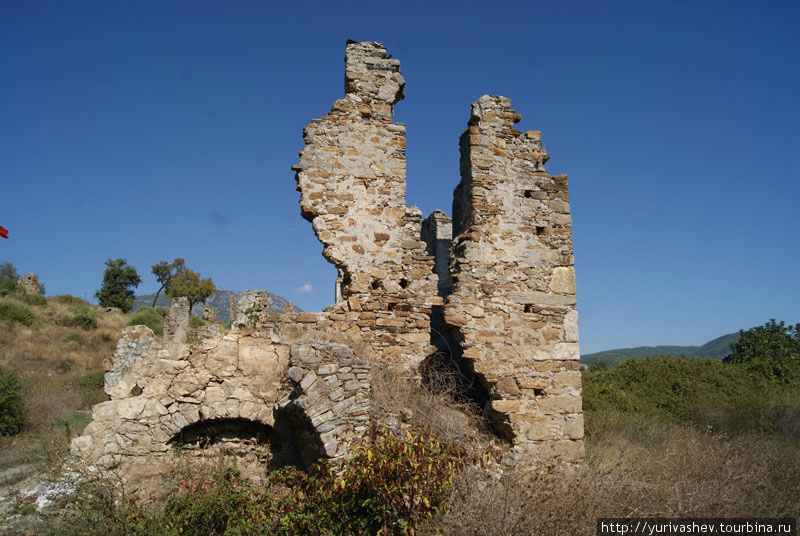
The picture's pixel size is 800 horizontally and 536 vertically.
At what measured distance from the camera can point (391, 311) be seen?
7.63 m

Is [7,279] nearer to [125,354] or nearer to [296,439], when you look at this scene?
[125,354]

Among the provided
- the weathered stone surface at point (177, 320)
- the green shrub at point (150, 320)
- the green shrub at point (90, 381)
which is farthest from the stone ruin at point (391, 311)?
the green shrub at point (150, 320)

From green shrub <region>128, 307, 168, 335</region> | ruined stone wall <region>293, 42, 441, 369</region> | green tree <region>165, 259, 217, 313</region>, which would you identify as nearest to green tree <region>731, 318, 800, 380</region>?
ruined stone wall <region>293, 42, 441, 369</region>

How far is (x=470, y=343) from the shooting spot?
24.3 ft

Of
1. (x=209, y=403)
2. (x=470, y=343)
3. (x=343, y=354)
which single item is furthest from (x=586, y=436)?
(x=209, y=403)

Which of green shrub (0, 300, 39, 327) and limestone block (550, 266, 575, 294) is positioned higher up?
green shrub (0, 300, 39, 327)

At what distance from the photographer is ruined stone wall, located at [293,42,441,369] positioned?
298 inches

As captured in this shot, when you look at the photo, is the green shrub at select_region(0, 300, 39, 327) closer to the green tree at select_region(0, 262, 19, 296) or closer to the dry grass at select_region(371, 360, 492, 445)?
the green tree at select_region(0, 262, 19, 296)

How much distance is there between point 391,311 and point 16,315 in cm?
1899

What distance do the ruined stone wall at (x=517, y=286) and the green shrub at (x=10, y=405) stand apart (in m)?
9.87

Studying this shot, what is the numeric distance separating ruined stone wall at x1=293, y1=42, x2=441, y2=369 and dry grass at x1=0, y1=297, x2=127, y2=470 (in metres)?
4.20

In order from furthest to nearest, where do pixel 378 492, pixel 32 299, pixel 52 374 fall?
pixel 32 299
pixel 52 374
pixel 378 492

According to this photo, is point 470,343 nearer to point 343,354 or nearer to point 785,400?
point 343,354

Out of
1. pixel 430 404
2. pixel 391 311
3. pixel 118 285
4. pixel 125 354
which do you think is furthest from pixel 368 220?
pixel 118 285
